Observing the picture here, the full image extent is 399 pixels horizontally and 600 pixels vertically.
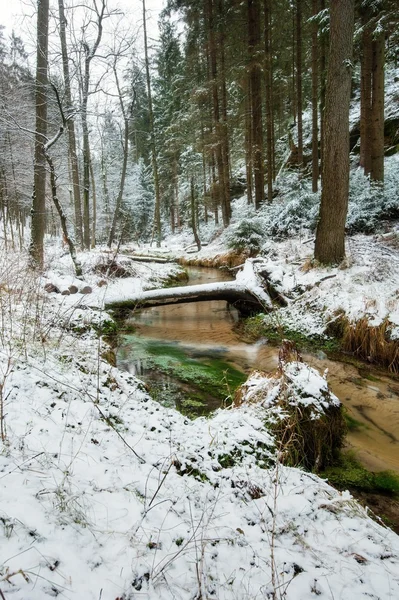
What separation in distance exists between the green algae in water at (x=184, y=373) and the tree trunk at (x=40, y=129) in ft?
10.2

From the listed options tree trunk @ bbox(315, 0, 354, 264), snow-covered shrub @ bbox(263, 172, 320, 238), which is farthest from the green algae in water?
snow-covered shrub @ bbox(263, 172, 320, 238)

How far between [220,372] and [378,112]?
943 cm

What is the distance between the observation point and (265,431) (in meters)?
2.62

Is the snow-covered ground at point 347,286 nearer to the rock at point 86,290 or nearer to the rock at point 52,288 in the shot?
the rock at point 86,290

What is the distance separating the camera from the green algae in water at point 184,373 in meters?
4.03

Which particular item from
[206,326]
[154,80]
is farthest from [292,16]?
[154,80]

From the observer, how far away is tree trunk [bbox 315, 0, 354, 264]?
5883 millimetres

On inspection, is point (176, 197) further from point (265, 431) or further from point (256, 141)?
point (265, 431)

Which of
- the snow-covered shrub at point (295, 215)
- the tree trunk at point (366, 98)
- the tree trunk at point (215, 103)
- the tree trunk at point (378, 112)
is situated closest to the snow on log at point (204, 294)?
the snow-covered shrub at point (295, 215)

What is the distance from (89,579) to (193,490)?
0.79 metres

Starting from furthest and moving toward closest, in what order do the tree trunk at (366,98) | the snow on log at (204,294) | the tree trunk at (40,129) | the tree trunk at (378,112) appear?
1. the tree trunk at (366,98)
2. the tree trunk at (378,112)
3. the snow on log at (204,294)
4. the tree trunk at (40,129)

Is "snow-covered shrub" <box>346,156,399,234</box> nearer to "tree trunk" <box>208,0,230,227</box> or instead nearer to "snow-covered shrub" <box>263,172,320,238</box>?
"snow-covered shrub" <box>263,172,320,238</box>

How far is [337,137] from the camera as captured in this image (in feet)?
20.6

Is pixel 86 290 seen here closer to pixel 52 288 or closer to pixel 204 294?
pixel 52 288
